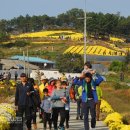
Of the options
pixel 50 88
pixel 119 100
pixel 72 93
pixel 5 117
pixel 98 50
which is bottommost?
pixel 119 100

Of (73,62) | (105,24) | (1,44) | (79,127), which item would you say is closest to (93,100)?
(79,127)

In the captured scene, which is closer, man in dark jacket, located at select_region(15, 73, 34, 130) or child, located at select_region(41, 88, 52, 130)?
man in dark jacket, located at select_region(15, 73, 34, 130)

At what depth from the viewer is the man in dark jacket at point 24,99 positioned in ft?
45.0

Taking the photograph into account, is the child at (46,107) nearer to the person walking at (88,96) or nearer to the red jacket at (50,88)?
the red jacket at (50,88)

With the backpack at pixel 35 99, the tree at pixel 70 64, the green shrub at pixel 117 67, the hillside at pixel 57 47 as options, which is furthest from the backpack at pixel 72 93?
the hillside at pixel 57 47

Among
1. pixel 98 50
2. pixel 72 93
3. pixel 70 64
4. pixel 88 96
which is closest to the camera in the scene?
pixel 88 96

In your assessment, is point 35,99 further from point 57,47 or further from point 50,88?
point 57,47

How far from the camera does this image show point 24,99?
13.8 meters

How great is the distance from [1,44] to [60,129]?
136 meters

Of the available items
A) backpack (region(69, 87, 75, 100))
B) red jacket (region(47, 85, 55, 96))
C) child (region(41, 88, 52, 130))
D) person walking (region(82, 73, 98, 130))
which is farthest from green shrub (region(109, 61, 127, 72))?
person walking (region(82, 73, 98, 130))

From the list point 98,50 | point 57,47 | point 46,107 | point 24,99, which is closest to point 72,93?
point 46,107

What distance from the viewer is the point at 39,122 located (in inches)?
682

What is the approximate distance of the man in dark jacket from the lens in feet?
45.0

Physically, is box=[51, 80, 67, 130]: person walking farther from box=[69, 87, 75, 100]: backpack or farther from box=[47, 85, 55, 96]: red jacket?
box=[69, 87, 75, 100]: backpack
